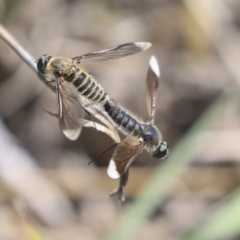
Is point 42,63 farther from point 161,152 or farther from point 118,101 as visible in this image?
point 118,101

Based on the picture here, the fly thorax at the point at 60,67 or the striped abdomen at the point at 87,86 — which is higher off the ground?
the fly thorax at the point at 60,67

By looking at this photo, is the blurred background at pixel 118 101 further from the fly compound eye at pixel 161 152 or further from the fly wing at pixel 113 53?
the fly compound eye at pixel 161 152

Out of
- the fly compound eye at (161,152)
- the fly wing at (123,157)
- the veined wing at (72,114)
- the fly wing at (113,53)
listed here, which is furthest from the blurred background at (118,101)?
the fly wing at (123,157)

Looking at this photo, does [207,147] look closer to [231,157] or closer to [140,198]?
[231,157]

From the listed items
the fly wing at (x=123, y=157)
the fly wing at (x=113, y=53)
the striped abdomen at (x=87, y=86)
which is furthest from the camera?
the fly wing at (x=113, y=53)

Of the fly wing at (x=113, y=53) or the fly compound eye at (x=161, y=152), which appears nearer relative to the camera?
the fly compound eye at (x=161, y=152)

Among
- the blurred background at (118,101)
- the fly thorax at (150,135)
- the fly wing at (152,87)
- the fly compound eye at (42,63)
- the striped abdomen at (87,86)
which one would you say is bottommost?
the blurred background at (118,101)

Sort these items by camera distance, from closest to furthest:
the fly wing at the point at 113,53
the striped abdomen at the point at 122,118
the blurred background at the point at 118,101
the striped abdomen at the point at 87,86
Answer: the striped abdomen at the point at 122,118 < the striped abdomen at the point at 87,86 < the fly wing at the point at 113,53 < the blurred background at the point at 118,101
